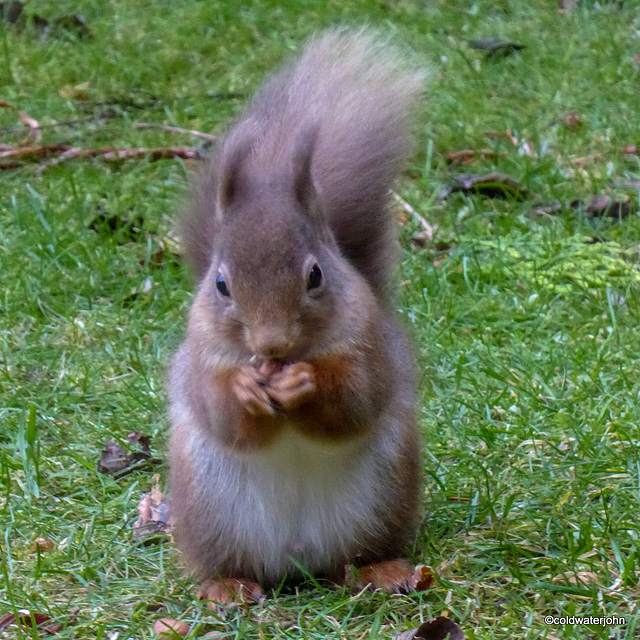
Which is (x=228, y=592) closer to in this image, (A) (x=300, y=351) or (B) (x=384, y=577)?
(B) (x=384, y=577)

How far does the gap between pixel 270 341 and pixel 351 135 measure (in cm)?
69

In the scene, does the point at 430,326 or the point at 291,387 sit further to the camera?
the point at 430,326

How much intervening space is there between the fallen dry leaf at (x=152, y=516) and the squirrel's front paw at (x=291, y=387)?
2.18 ft

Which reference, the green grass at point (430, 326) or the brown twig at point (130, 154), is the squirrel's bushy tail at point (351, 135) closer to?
the green grass at point (430, 326)

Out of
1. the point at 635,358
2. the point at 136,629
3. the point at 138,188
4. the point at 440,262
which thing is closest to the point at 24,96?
the point at 138,188

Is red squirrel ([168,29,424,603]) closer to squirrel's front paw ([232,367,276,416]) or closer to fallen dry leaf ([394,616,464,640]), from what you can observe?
squirrel's front paw ([232,367,276,416])

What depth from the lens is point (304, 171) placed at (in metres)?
2.15

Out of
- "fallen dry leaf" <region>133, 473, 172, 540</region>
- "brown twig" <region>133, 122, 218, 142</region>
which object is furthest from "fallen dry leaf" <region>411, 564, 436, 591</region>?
"brown twig" <region>133, 122, 218, 142</region>

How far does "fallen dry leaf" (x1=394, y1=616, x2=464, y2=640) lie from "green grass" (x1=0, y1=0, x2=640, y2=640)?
0.18 feet

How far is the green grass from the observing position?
2324 millimetres

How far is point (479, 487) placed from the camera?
8.79 feet

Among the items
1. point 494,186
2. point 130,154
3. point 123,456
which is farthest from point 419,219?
point 123,456

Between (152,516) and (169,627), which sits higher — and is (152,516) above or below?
below

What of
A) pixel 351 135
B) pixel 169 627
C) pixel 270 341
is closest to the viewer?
pixel 270 341
